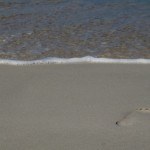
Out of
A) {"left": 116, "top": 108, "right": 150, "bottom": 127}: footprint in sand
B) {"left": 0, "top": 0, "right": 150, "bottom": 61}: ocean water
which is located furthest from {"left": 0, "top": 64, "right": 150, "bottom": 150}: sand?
{"left": 0, "top": 0, "right": 150, "bottom": 61}: ocean water

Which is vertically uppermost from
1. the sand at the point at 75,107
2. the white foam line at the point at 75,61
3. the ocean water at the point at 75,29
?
the sand at the point at 75,107

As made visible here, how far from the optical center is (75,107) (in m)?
4.39

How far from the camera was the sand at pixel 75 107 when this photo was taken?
3758mm

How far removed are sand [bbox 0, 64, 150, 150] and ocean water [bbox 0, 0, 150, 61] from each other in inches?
28.0

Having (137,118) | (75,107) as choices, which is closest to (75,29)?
(75,107)

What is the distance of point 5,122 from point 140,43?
297 centimetres

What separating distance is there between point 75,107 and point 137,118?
52cm

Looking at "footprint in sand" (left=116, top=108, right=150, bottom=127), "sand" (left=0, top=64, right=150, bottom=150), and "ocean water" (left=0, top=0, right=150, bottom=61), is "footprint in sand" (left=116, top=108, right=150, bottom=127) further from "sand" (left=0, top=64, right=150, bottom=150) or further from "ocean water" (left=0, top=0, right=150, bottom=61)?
"ocean water" (left=0, top=0, right=150, bottom=61)

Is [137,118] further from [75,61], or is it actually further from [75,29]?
[75,29]

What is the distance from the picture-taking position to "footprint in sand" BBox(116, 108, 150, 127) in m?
4.03

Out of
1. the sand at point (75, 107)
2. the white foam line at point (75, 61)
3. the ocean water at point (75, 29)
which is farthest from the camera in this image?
the ocean water at point (75, 29)

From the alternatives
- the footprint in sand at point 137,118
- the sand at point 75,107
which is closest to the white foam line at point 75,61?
the sand at point 75,107

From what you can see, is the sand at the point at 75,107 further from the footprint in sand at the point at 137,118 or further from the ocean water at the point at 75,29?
the ocean water at the point at 75,29

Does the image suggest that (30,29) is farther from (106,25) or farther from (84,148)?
(84,148)
